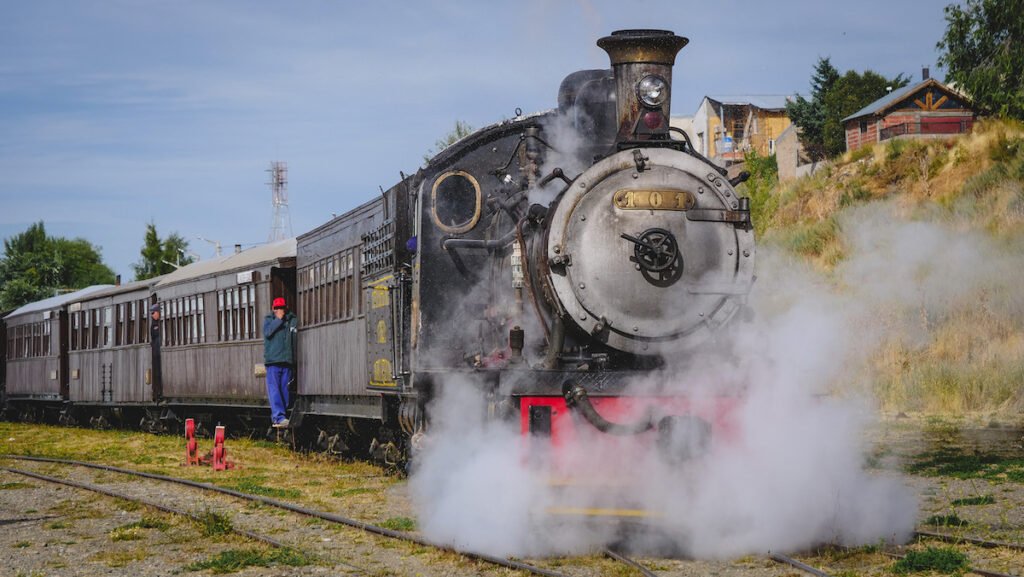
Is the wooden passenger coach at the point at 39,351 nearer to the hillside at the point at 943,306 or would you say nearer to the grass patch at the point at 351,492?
the hillside at the point at 943,306

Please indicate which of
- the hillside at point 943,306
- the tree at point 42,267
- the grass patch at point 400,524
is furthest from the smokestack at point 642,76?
the tree at point 42,267

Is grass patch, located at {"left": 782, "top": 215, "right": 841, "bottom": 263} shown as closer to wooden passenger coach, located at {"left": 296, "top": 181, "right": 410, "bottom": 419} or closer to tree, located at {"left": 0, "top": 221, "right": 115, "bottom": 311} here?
wooden passenger coach, located at {"left": 296, "top": 181, "right": 410, "bottom": 419}

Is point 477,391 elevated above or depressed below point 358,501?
above

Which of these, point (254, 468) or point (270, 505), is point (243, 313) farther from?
point (270, 505)

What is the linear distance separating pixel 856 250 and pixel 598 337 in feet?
49.4

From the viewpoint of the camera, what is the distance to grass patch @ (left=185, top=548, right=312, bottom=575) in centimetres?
758

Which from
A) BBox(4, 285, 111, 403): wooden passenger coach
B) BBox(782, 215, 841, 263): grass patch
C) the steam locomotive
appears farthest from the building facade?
the steam locomotive

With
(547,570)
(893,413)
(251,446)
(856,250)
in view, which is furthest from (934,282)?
(547,570)

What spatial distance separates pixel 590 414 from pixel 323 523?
9.65 feet

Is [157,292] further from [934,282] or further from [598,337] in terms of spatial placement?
[598,337]

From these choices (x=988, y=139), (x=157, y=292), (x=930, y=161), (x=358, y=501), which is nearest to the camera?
(x=358, y=501)

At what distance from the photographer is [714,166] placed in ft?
28.0

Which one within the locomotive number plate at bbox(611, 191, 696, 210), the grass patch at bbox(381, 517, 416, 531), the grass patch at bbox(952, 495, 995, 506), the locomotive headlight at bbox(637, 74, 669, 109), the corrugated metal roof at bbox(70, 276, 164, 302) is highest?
the locomotive headlight at bbox(637, 74, 669, 109)

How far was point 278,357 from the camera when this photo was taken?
1612 centimetres
